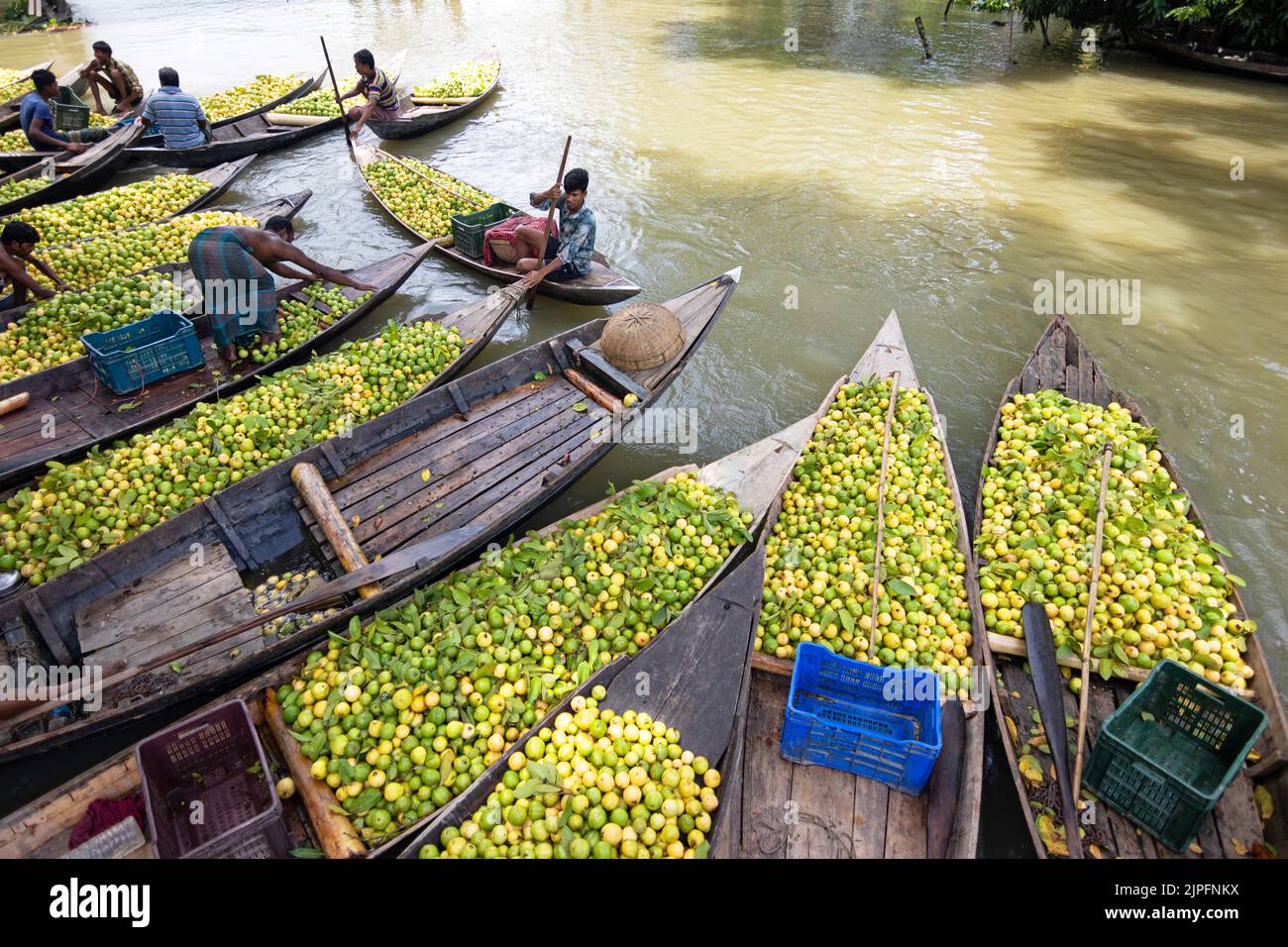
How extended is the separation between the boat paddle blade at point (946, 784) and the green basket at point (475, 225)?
8.30 meters

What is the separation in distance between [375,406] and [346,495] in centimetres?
115

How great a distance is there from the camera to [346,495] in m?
5.64

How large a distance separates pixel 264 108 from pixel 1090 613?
17.8m

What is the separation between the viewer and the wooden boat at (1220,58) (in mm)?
17188

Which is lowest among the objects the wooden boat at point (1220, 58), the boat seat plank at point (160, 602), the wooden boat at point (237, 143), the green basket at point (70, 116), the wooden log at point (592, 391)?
the boat seat plank at point (160, 602)

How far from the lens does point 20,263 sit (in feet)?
23.8

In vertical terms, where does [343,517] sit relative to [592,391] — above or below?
below

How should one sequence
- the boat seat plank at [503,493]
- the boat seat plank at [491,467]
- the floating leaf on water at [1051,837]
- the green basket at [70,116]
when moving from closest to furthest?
the floating leaf on water at [1051,837] → the boat seat plank at [503,493] → the boat seat plank at [491,467] → the green basket at [70,116]

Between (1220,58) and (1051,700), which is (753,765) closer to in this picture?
(1051,700)

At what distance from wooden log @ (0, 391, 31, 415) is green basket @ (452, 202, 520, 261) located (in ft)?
17.3

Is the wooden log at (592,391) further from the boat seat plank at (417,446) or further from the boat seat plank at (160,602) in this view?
the boat seat plank at (160,602)

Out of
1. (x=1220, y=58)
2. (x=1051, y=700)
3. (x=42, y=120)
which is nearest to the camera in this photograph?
(x=1051, y=700)

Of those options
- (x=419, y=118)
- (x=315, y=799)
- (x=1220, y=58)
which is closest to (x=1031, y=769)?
(x=315, y=799)

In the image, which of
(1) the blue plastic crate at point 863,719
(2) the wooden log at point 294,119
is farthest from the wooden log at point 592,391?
(2) the wooden log at point 294,119
